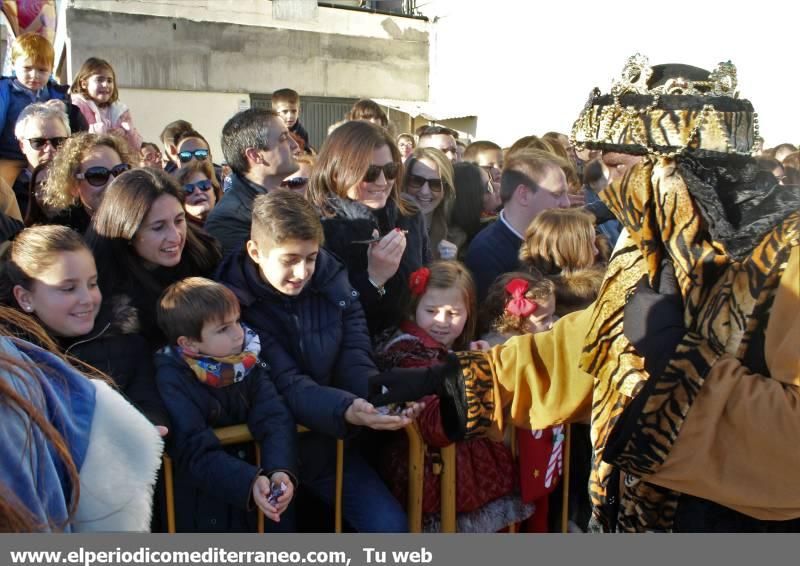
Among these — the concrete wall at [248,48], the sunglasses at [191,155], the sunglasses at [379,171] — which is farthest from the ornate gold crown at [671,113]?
the concrete wall at [248,48]

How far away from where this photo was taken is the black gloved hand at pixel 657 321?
1.74 m

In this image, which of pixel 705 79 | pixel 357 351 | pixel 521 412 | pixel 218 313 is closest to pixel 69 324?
pixel 218 313

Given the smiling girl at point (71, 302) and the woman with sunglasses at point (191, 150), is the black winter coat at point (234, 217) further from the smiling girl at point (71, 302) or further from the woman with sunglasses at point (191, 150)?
the woman with sunglasses at point (191, 150)

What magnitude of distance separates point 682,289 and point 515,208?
7.85 ft

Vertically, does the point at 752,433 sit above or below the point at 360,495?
above

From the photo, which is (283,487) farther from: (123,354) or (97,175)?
(97,175)

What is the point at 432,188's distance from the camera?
4652 mm

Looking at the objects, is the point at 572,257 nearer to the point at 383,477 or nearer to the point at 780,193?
the point at 383,477

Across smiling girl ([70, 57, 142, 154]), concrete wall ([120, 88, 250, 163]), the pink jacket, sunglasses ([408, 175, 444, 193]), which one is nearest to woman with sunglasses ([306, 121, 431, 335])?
sunglasses ([408, 175, 444, 193])

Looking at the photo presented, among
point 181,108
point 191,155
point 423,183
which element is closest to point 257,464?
point 423,183

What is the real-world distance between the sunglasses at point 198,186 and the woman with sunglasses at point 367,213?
3.53ft

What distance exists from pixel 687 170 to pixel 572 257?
195 cm

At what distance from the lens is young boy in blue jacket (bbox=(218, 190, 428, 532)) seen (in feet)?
9.23

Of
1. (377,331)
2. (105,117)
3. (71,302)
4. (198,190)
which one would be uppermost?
(105,117)
